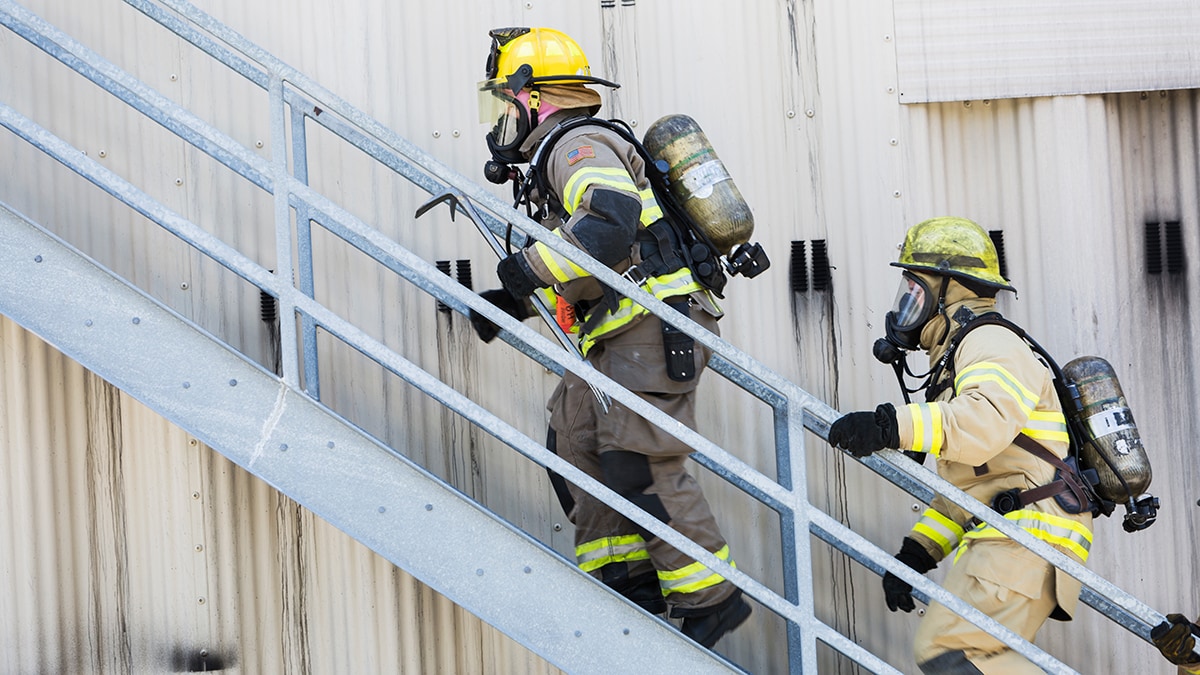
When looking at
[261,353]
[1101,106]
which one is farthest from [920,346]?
[261,353]

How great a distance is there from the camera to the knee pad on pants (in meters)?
3.69

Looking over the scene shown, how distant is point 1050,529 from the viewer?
140 inches

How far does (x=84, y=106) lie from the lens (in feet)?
14.6

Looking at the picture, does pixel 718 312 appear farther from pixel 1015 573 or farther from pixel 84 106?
pixel 84 106

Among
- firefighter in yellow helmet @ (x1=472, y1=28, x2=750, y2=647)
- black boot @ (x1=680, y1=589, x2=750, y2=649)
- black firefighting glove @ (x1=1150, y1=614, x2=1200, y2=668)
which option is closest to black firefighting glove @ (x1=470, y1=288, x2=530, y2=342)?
firefighter in yellow helmet @ (x1=472, y1=28, x2=750, y2=647)

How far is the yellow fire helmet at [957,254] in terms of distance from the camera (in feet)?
12.4

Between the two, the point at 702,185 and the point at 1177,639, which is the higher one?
the point at 702,185

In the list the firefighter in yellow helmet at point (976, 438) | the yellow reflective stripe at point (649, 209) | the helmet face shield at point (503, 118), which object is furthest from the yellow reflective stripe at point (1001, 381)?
the helmet face shield at point (503, 118)

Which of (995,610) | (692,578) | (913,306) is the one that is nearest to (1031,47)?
(913,306)

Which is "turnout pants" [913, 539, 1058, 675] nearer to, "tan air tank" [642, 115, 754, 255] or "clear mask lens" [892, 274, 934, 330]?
"clear mask lens" [892, 274, 934, 330]

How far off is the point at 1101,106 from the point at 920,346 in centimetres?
151

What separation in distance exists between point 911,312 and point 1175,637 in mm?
1275

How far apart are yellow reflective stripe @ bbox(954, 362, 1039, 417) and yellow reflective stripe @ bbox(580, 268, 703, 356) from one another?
2.91ft

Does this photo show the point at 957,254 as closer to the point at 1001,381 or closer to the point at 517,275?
the point at 1001,381
